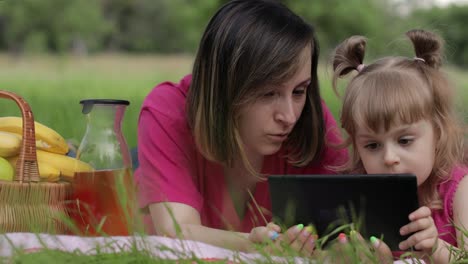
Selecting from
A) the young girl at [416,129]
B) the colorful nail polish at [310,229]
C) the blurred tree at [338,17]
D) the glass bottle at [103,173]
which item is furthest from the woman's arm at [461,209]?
the blurred tree at [338,17]

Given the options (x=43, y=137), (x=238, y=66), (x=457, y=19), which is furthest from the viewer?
(x=457, y=19)

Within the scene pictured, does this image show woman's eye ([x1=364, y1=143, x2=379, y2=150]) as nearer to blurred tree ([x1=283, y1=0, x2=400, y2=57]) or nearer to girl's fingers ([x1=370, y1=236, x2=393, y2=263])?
girl's fingers ([x1=370, y1=236, x2=393, y2=263])

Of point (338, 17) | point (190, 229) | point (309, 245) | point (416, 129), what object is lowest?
point (190, 229)

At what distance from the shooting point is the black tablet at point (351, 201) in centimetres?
196

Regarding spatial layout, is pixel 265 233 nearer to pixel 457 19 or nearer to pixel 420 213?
pixel 420 213

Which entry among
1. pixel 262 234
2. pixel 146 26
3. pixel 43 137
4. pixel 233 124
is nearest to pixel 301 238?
pixel 262 234

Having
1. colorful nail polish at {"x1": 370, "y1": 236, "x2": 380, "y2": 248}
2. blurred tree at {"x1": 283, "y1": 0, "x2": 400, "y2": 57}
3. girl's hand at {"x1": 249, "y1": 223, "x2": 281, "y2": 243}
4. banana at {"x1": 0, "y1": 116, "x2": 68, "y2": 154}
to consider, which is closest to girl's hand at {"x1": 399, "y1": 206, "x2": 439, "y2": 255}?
colorful nail polish at {"x1": 370, "y1": 236, "x2": 380, "y2": 248}

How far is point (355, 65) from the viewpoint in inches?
110

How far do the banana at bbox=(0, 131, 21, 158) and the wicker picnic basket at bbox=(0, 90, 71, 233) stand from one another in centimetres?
11

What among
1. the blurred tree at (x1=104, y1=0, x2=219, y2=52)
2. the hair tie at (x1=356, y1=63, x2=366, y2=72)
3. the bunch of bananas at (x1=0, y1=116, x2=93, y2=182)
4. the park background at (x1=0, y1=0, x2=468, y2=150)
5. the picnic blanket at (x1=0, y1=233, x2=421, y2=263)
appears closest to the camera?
the picnic blanket at (x1=0, y1=233, x2=421, y2=263)

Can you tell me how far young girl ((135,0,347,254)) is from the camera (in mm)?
2453

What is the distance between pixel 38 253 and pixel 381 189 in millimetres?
978

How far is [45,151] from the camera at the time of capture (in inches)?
103

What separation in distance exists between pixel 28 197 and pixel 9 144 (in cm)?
22
